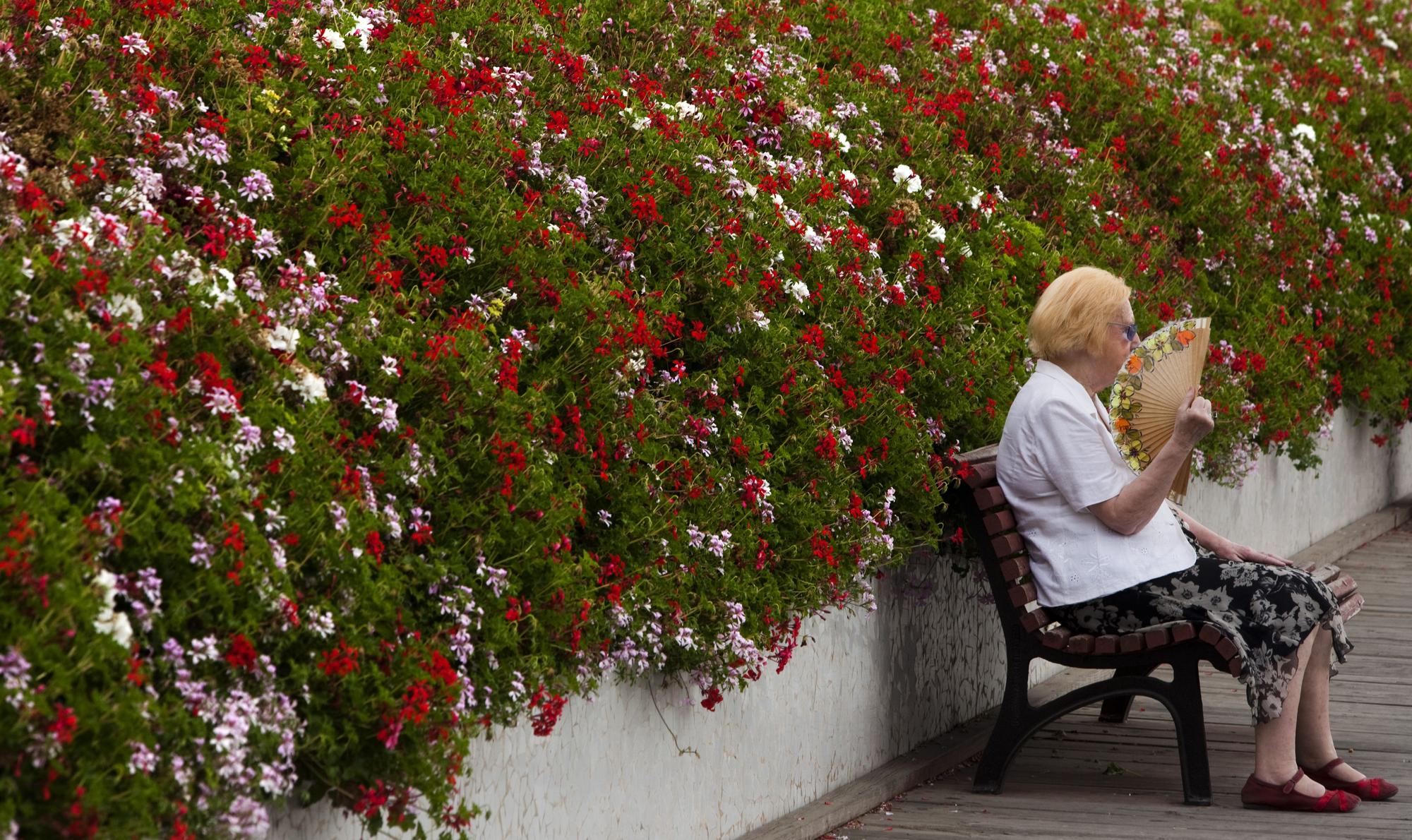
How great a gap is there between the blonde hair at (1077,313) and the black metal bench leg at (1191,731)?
100cm

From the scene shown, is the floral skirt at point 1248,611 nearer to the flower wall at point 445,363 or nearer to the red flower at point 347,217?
the flower wall at point 445,363

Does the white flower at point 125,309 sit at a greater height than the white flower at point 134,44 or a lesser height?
lesser

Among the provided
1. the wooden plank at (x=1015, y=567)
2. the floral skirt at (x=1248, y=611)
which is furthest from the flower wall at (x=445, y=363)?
the floral skirt at (x=1248, y=611)

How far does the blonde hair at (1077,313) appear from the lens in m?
5.08

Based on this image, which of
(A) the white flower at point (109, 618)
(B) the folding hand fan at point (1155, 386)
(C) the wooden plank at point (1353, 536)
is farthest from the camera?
(C) the wooden plank at point (1353, 536)

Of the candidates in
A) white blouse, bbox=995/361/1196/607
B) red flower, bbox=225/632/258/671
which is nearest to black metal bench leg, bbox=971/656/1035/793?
white blouse, bbox=995/361/1196/607

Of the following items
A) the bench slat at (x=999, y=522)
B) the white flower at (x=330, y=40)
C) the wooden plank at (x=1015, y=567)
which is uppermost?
the white flower at (x=330, y=40)

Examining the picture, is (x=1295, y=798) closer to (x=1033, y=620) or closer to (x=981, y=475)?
(x=1033, y=620)

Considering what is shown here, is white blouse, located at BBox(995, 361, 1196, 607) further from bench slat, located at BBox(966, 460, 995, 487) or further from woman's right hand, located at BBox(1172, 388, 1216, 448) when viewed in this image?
woman's right hand, located at BBox(1172, 388, 1216, 448)

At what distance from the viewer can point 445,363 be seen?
3621 mm

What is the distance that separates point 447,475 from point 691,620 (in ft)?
2.95

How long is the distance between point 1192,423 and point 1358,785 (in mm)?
1349

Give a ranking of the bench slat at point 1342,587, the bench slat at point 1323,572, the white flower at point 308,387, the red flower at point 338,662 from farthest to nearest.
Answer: the bench slat at point 1323,572 < the bench slat at point 1342,587 < the white flower at point 308,387 < the red flower at point 338,662

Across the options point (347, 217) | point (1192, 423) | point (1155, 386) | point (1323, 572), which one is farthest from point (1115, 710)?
point (347, 217)
